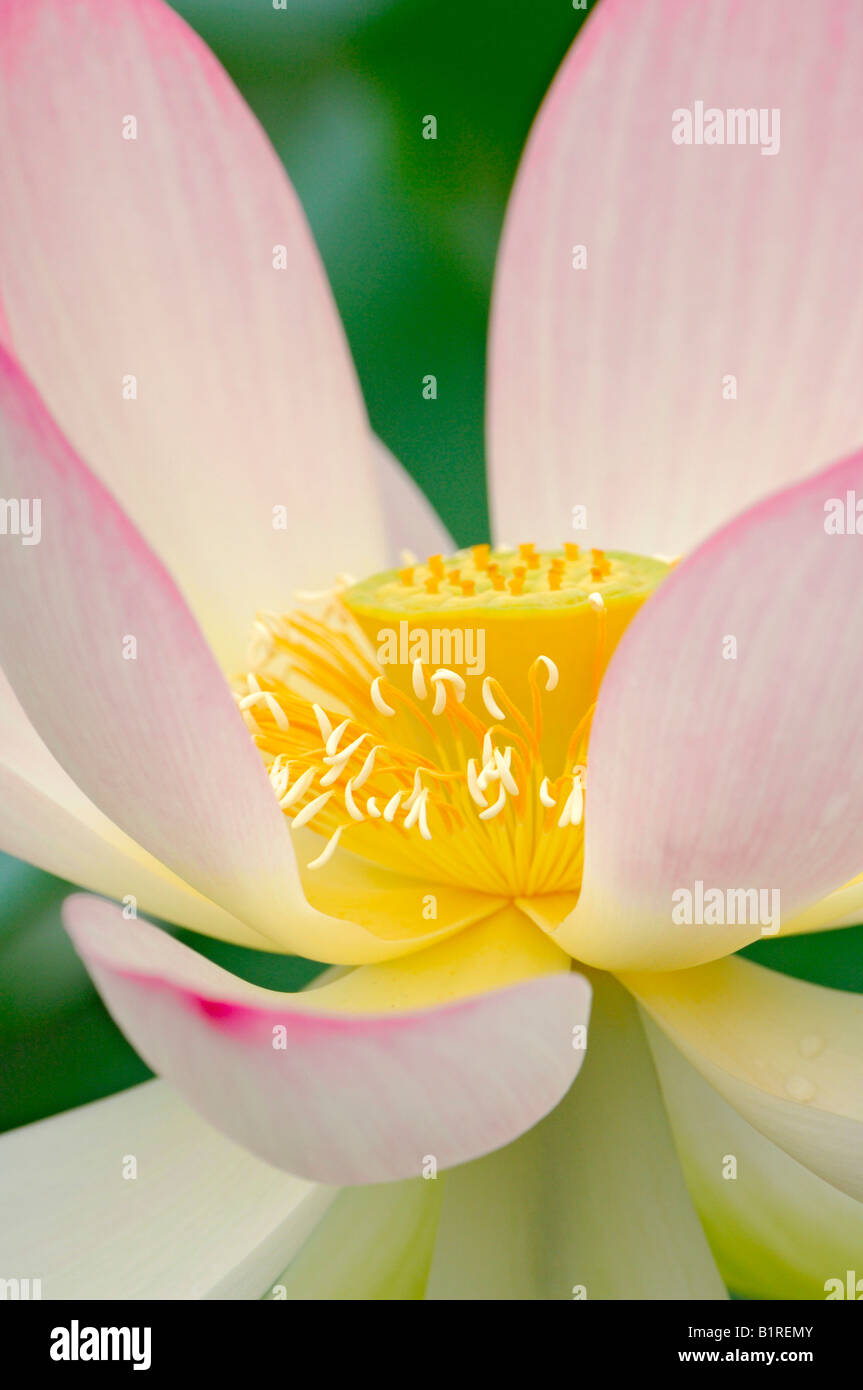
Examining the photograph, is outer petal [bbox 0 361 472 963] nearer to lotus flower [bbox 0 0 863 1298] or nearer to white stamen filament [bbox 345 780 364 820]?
lotus flower [bbox 0 0 863 1298]

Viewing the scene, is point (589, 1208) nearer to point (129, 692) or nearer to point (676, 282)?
point (129, 692)

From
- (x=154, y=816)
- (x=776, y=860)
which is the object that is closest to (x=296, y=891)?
(x=154, y=816)

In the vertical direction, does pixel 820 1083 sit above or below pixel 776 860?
below

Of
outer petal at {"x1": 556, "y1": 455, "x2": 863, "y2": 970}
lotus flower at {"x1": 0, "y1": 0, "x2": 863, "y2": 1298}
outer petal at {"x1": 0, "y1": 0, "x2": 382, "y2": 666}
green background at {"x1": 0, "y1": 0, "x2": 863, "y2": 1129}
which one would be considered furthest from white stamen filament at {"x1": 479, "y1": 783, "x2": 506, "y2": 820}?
green background at {"x1": 0, "y1": 0, "x2": 863, "y2": 1129}

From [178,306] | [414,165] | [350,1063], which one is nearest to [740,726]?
[350,1063]

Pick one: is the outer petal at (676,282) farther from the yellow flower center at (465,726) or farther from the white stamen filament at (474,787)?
the white stamen filament at (474,787)

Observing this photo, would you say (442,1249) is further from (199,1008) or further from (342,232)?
(342,232)
